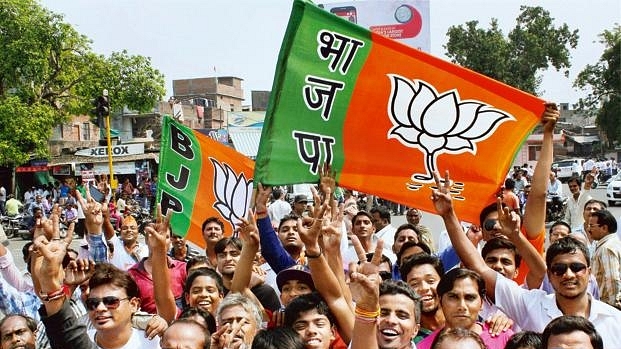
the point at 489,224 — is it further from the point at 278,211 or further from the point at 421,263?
the point at 278,211

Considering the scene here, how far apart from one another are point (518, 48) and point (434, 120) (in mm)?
41387

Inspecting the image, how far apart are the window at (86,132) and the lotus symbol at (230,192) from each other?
41143 mm

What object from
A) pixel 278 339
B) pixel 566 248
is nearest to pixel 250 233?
pixel 278 339

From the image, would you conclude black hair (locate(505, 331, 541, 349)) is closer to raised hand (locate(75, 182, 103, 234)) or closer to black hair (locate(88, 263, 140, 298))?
black hair (locate(88, 263, 140, 298))

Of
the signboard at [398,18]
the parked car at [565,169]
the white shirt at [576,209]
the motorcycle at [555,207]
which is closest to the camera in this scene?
the white shirt at [576,209]

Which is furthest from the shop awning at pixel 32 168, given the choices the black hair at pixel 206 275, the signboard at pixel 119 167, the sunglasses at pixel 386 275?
the sunglasses at pixel 386 275

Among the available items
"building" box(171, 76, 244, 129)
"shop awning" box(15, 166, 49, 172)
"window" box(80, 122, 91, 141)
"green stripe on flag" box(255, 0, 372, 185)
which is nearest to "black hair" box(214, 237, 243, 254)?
"green stripe on flag" box(255, 0, 372, 185)

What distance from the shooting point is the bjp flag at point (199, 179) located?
307 inches

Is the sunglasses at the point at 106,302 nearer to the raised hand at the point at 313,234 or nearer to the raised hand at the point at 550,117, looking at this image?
the raised hand at the point at 313,234

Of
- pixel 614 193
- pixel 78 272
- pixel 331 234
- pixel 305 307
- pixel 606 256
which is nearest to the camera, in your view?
pixel 305 307

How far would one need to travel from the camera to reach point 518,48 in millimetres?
44500

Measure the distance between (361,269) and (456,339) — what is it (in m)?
0.56

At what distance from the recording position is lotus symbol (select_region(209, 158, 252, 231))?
7805mm

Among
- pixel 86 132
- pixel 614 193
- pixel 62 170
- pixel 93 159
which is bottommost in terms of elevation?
pixel 62 170
